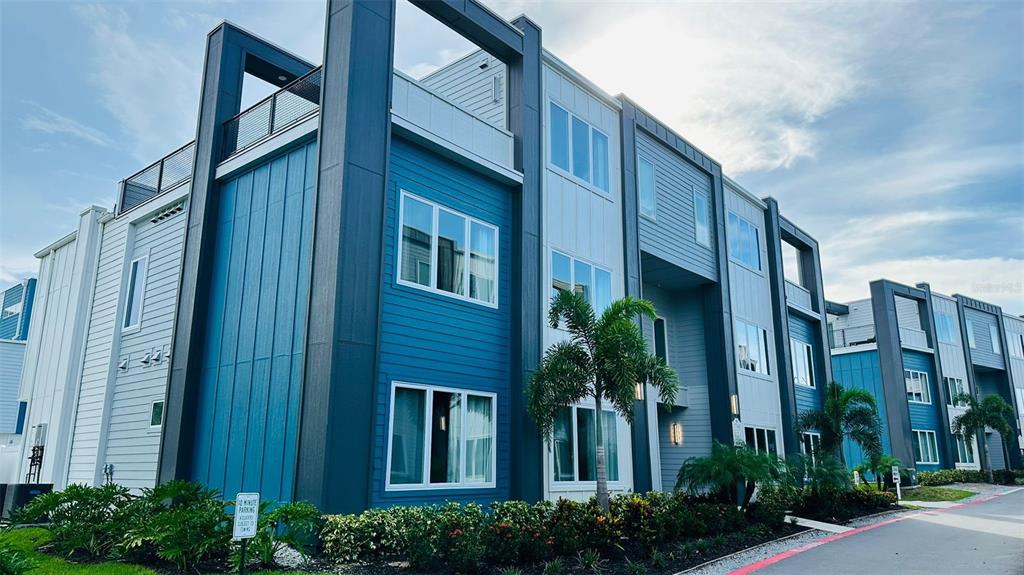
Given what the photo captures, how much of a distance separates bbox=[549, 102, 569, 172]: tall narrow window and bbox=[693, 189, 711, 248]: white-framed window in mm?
6655

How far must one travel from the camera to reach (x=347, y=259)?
34.5 ft

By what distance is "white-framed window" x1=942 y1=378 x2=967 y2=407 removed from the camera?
37.9 m

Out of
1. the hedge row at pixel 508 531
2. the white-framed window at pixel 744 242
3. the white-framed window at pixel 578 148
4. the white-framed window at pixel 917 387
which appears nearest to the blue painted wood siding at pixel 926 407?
the white-framed window at pixel 917 387

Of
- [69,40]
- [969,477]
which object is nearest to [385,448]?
[69,40]

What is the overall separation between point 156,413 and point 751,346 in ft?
58.7

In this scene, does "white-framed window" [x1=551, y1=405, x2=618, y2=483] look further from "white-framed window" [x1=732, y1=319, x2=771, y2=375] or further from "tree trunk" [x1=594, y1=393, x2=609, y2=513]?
"white-framed window" [x1=732, y1=319, x2=771, y2=375]

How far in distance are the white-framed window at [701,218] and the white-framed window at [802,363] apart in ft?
23.9

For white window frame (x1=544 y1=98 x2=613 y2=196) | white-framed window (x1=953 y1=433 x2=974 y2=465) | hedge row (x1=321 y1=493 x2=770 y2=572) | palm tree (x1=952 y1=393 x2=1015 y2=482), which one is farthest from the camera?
white-framed window (x1=953 y1=433 x2=974 y2=465)

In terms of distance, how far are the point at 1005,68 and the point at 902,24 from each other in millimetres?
2490

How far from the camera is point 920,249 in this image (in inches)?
1117

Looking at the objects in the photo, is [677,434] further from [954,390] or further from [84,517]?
[954,390]

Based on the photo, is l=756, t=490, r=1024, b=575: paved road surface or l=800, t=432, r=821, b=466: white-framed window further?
l=800, t=432, r=821, b=466: white-framed window

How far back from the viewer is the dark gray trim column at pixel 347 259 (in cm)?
990

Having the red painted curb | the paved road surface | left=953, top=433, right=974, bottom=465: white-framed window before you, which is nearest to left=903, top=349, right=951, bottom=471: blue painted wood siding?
left=953, top=433, right=974, bottom=465: white-framed window
